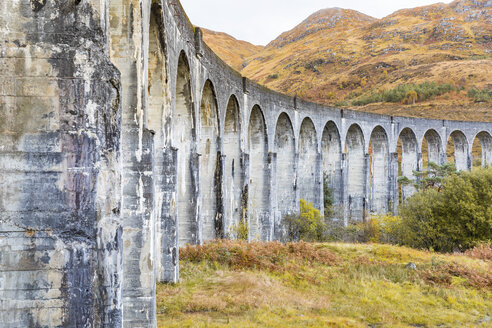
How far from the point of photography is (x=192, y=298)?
7.33 meters

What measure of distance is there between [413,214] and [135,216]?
13936 mm

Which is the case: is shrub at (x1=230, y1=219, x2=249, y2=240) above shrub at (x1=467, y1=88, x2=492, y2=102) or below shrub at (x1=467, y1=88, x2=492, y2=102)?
below

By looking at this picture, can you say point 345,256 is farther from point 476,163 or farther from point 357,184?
point 476,163

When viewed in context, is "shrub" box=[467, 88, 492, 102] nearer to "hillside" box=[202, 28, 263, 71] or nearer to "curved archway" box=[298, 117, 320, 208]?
"curved archway" box=[298, 117, 320, 208]

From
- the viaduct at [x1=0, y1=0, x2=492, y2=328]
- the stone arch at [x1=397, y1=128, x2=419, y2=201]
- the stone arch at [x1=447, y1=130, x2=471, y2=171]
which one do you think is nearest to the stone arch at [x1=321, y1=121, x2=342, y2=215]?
the stone arch at [x1=397, y1=128, x2=419, y2=201]

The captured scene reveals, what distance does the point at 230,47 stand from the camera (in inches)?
4909

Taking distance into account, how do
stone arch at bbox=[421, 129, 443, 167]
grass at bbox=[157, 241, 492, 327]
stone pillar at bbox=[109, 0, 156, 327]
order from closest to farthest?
stone pillar at bbox=[109, 0, 156, 327], grass at bbox=[157, 241, 492, 327], stone arch at bbox=[421, 129, 443, 167]

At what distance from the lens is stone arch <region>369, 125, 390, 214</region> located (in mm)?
27438


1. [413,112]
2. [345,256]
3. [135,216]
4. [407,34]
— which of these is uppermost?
[407,34]

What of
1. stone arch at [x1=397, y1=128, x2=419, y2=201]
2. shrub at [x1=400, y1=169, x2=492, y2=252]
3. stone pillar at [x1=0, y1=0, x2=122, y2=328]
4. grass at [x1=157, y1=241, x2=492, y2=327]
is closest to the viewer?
stone pillar at [x1=0, y1=0, x2=122, y2=328]

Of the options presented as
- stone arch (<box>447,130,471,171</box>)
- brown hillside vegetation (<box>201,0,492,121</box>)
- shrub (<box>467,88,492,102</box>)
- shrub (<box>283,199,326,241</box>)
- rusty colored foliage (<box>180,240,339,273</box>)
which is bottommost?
shrub (<box>283,199,326,241</box>)

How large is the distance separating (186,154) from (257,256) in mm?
3135

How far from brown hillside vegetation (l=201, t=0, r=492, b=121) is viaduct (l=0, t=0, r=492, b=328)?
A: 127 ft

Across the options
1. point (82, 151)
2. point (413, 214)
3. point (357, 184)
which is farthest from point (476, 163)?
point (82, 151)
